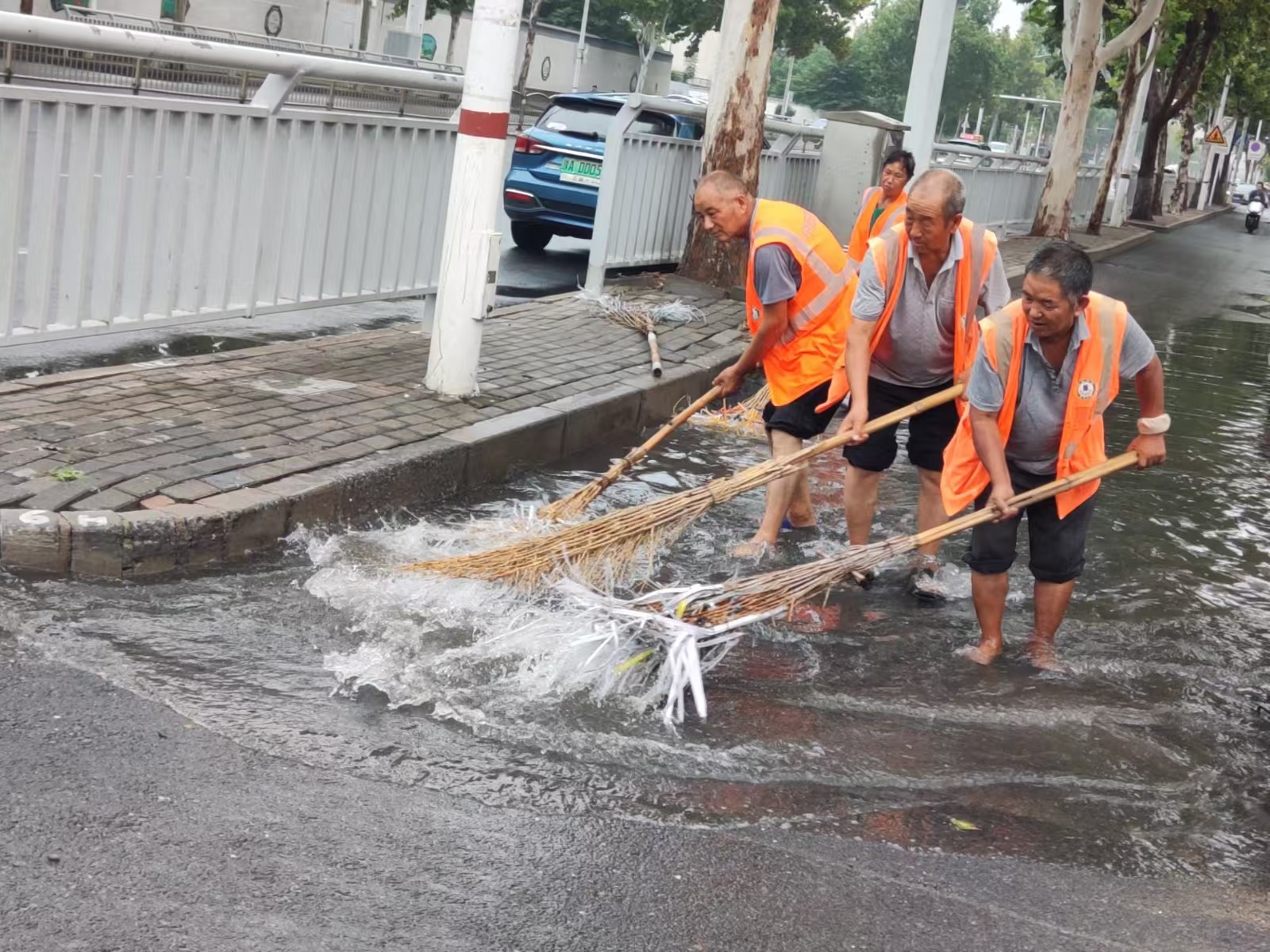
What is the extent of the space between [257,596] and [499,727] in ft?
3.87

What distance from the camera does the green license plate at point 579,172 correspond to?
14.2 m

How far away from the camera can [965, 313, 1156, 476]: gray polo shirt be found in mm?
4766

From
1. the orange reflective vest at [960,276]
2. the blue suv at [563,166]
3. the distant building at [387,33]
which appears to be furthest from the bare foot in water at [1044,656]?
the distant building at [387,33]

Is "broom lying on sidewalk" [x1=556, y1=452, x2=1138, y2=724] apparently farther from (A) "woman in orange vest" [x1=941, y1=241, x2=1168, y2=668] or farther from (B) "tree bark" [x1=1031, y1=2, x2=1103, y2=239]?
(B) "tree bark" [x1=1031, y1=2, x2=1103, y2=239]

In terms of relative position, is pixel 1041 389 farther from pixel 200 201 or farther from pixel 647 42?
pixel 647 42

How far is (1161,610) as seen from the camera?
19.7ft

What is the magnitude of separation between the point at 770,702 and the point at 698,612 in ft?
1.14

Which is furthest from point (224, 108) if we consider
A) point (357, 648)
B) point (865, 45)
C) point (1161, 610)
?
point (865, 45)

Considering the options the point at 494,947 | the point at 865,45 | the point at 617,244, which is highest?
the point at 865,45

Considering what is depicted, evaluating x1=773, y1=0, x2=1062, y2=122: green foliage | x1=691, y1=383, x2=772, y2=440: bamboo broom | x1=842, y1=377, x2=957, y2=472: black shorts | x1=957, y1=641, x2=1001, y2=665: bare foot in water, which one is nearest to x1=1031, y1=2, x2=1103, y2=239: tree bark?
x1=691, y1=383, x2=772, y2=440: bamboo broom

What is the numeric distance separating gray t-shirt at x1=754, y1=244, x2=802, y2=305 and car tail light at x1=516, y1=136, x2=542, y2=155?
894 centimetres

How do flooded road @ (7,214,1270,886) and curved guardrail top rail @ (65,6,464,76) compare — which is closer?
flooded road @ (7,214,1270,886)

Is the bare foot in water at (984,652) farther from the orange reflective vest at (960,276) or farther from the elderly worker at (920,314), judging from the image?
the orange reflective vest at (960,276)

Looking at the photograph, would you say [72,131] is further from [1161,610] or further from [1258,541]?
[1258,541]
